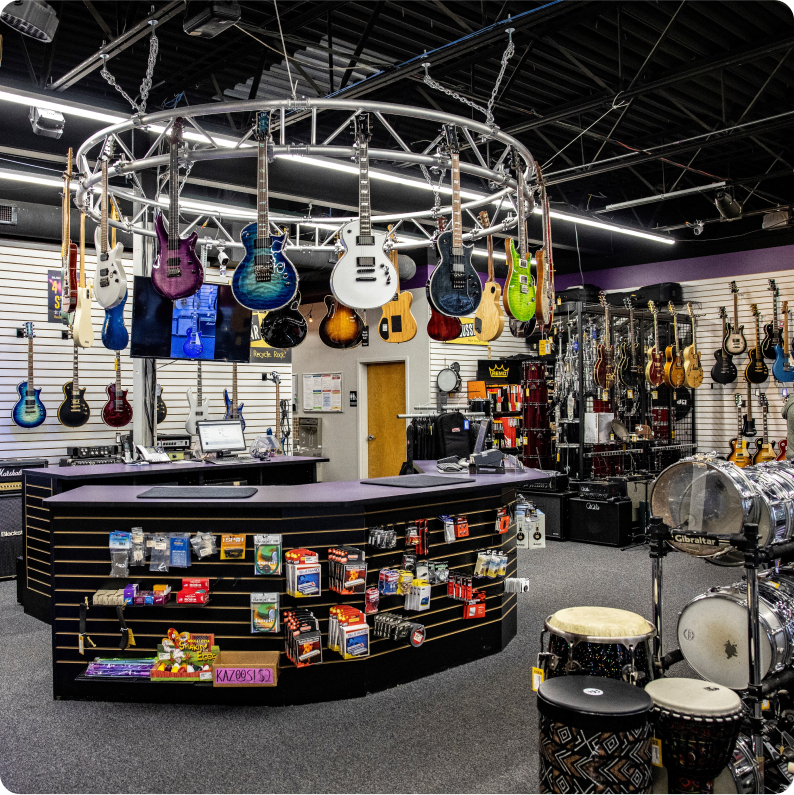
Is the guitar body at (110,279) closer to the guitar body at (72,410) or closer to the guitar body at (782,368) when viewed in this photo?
the guitar body at (72,410)

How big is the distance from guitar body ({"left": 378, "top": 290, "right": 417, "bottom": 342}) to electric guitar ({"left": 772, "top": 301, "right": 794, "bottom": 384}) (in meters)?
5.04

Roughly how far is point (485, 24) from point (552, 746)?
4445 mm

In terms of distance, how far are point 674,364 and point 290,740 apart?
750cm

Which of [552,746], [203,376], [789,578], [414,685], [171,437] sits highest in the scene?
[203,376]

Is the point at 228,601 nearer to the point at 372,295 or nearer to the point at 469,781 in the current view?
the point at 469,781

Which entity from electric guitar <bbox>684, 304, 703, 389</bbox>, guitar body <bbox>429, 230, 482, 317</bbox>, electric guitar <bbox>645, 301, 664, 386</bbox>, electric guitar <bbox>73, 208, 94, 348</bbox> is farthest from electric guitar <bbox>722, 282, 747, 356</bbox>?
electric guitar <bbox>73, 208, 94, 348</bbox>

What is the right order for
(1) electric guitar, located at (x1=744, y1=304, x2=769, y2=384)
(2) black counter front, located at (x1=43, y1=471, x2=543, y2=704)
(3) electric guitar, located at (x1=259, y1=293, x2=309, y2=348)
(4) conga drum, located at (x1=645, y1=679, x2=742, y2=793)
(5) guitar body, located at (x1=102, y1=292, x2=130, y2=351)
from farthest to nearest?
(1) electric guitar, located at (x1=744, y1=304, x2=769, y2=384) → (5) guitar body, located at (x1=102, y1=292, x2=130, y2=351) → (3) electric guitar, located at (x1=259, y1=293, x2=309, y2=348) → (2) black counter front, located at (x1=43, y1=471, x2=543, y2=704) → (4) conga drum, located at (x1=645, y1=679, x2=742, y2=793)

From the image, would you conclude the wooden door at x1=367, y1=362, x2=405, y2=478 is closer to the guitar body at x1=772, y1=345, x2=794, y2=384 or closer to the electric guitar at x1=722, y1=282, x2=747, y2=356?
the electric guitar at x1=722, y1=282, x2=747, y2=356

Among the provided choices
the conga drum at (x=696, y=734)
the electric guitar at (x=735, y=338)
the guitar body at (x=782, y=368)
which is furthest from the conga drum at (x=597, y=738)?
the electric guitar at (x=735, y=338)

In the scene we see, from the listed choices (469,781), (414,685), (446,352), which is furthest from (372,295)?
(446,352)

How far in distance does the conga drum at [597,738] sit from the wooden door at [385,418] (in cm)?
840

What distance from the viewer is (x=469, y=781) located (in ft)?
9.30

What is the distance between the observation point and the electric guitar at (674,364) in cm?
912

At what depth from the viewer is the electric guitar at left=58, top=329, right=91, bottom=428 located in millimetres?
7189
